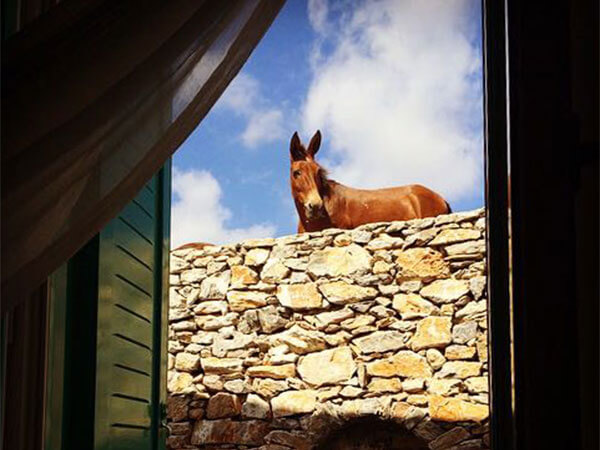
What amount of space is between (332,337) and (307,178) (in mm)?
1867

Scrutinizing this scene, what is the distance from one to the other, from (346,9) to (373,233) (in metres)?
5.18

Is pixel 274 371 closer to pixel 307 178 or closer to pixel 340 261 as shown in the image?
pixel 340 261

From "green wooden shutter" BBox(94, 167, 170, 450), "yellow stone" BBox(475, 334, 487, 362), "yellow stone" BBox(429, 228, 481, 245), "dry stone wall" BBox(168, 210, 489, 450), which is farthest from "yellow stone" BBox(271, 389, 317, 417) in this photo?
"green wooden shutter" BBox(94, 167, 170, 450)

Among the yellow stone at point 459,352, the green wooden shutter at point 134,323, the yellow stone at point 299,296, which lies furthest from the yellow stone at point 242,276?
the green wooden shutter at point 134,323

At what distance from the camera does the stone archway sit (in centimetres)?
561

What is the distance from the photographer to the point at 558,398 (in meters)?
0.90

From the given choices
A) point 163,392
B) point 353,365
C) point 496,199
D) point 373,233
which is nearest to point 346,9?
point 373,233

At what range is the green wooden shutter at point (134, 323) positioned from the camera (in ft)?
5.95

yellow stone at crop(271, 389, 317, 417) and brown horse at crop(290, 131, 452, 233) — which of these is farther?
brown horse at crop(290, 131, 452, 233)

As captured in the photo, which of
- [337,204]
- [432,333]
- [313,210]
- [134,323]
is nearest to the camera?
[134,323]

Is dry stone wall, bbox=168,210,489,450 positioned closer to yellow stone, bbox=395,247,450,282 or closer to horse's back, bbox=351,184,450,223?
yellow stone, bbox=395,247,450,282

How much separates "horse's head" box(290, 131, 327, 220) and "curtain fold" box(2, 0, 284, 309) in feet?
19.5

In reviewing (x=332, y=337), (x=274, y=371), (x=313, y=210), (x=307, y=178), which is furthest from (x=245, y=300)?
(x=307, y=178)

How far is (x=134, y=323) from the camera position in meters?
2.07
